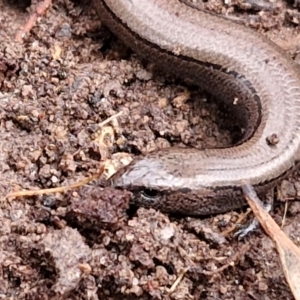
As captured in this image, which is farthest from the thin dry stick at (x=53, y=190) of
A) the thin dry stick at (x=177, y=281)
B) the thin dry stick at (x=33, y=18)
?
the thin dry stick at (x=33, y=18)

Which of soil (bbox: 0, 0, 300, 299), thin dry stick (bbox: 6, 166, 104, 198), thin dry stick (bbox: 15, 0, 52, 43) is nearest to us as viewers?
soil (bbox: 0, 0, 300, 299)

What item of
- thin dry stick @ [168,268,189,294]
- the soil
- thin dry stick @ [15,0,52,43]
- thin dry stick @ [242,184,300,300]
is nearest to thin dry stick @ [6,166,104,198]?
the soil

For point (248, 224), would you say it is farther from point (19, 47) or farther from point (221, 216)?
point (19, 47)

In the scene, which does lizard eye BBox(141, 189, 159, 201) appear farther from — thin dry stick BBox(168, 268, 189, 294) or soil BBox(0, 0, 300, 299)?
thin dry stick BBox(168, 268, 189, 294)

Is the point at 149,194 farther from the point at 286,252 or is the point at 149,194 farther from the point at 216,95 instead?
the point at 216,95

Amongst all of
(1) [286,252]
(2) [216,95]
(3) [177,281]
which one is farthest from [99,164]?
(1) [286,252]

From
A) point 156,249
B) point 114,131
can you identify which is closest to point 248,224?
point 156,249
